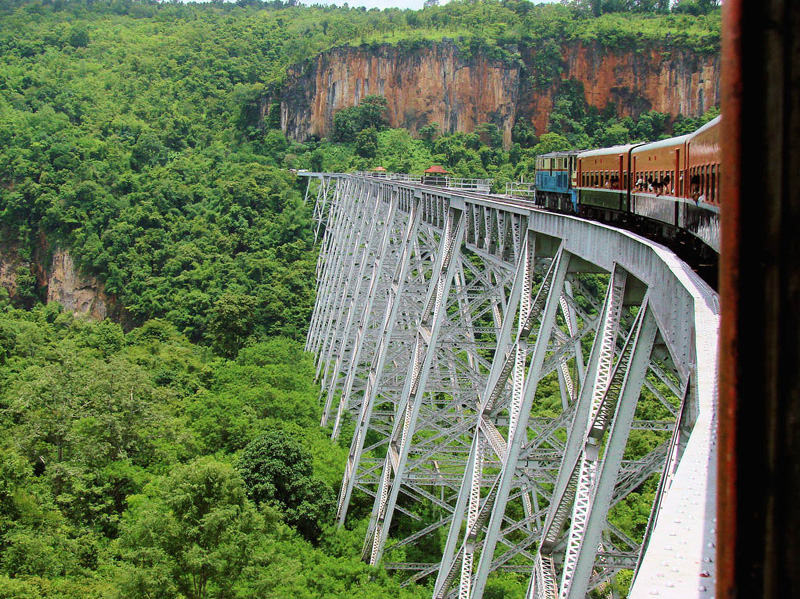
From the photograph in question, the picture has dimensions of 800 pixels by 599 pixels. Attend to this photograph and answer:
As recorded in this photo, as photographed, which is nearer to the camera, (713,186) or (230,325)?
(713,186)

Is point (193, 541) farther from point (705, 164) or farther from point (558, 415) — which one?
point (705, 164)

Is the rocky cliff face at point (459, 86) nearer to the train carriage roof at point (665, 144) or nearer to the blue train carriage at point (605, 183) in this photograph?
the blue train carriage at point (605, 183)

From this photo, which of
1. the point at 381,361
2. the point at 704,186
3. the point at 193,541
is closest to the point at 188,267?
the point at 381,361

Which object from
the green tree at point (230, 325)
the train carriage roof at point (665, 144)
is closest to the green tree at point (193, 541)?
the train carriage roof at point (665, 144)

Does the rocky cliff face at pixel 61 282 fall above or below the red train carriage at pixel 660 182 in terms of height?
below

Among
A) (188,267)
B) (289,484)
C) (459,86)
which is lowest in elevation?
(289,484)
